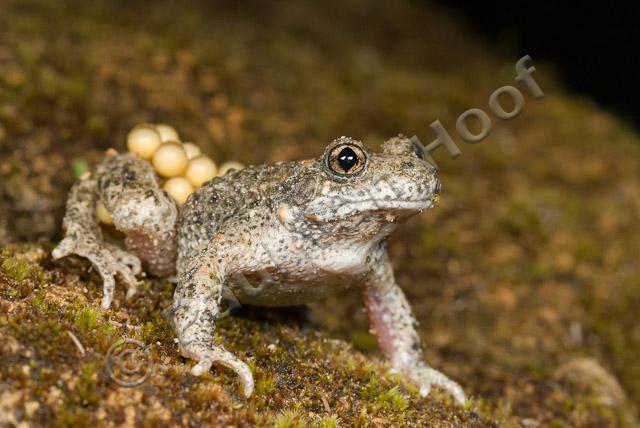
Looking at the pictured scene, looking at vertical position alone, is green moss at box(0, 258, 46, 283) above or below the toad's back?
above

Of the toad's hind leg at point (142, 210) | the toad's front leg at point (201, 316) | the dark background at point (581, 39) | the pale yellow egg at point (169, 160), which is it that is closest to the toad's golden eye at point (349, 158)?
the toad's front leg at point (201, 316)

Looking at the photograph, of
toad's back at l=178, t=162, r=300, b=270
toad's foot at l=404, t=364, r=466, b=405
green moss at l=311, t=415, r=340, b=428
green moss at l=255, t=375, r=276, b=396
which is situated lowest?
toad's foot at l=404, t=364, r=466, b=405

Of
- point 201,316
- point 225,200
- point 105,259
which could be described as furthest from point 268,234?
point 105,259

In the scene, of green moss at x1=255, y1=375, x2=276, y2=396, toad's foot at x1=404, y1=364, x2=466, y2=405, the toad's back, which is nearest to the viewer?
green moss at x1=255, y1=375, x2=276, y2=396

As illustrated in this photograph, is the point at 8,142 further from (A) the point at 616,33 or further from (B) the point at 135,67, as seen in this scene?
(A) the point at 616,33

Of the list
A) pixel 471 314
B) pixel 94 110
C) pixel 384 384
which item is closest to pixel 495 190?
pixel 471 314

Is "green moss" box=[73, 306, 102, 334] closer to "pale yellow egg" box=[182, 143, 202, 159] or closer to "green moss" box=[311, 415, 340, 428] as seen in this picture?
"green moss" box=[311, 415, 340, 428]

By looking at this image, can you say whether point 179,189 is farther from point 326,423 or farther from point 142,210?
point 326,423

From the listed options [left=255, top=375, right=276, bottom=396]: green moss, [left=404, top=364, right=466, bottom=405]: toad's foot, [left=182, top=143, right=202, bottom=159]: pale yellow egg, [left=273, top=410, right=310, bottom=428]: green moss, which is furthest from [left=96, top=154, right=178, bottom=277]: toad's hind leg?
[left=404, top=364, right=466, bottom=405]: toad's foot
